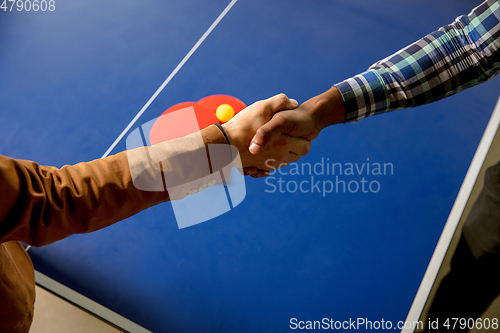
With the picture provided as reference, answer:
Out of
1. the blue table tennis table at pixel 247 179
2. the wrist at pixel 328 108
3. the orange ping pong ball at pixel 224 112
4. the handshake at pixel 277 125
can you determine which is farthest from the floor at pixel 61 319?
the wrist at pixel 328 108

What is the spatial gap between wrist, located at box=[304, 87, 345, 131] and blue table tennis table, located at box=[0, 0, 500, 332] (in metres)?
0.37

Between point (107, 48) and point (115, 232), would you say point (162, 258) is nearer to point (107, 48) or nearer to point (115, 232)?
point (115, 232)

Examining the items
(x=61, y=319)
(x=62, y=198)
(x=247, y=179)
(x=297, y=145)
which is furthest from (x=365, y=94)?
(x=61, y=319)

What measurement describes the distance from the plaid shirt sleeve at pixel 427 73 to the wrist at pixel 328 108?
0.07ft

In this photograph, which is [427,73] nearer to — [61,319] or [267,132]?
[267,132]

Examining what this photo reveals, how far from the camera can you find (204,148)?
0.93 metres

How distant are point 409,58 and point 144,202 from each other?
0.94 metres

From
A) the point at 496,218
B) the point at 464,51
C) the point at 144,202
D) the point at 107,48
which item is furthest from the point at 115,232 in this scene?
the point at 464,51

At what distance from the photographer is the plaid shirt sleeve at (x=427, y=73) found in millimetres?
1073

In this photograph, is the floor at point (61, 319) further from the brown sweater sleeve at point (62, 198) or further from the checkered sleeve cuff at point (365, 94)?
the checkered sleeve cuff at point (365, 94)

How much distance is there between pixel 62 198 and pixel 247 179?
84 centimetres

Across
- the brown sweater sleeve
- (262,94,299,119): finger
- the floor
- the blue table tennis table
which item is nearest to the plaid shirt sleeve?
(262,94,299,119): finger

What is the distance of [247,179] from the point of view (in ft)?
4.78

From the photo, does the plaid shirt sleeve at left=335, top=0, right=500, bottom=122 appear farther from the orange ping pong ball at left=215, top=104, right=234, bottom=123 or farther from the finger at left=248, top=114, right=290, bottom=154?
the orange ping pong ball at left=215, top=104, right=234, bottom=123
